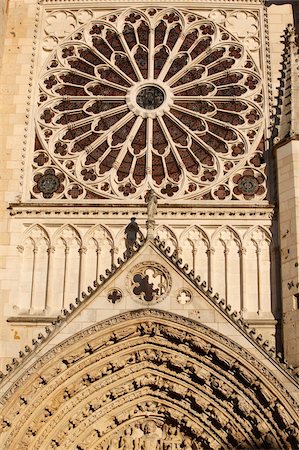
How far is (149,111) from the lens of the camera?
1667 centimetres

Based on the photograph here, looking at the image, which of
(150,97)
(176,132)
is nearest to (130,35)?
(150,97)

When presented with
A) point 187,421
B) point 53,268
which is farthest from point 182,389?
point 53,268

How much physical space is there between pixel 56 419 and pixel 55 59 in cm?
691

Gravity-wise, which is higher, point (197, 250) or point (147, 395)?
point (197, 250)

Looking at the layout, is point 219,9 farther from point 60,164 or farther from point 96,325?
point 96,325

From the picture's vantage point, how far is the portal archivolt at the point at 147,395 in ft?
42.9

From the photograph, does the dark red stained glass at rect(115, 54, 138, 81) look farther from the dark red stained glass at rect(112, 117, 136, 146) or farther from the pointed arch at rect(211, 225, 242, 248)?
the pointed arch at rect(211, 225, 242, 248)

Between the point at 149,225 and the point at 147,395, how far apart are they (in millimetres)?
2502

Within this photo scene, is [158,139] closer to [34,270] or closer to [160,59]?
[160,59]

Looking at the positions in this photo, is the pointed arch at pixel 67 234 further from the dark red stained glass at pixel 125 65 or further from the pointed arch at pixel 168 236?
the dark red stained glass at pixel 125 65

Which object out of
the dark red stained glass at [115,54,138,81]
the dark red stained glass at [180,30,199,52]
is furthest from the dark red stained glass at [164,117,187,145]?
the dark red stained glass at [180,30,199,52]

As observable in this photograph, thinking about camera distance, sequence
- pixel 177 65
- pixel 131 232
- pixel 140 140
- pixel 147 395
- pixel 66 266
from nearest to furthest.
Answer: pixel 147 395 → pixel 66 266 → pixel 131 232 → pixel 140 140 → pixel 177 65

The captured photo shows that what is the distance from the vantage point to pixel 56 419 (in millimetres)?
13500

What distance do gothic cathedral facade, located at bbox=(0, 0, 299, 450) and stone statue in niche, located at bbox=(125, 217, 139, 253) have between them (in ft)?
0.06
